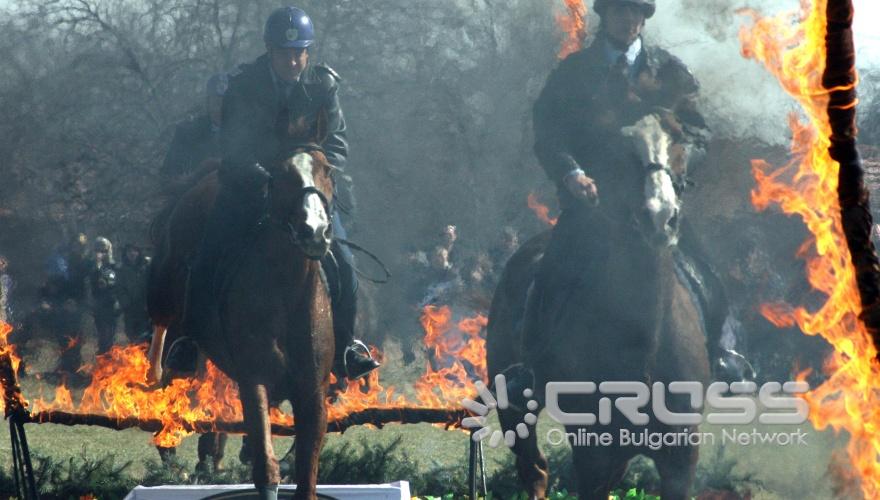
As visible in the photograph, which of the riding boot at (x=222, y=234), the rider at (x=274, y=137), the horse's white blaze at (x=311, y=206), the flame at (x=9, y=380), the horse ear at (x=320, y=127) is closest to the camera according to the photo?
the horse's white blaze at (x=311, y=206)

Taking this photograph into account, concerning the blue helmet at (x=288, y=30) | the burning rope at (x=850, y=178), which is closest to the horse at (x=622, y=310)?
the blue helmet at (x=288, y=30)

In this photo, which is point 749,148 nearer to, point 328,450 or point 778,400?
Answer: point 778,400

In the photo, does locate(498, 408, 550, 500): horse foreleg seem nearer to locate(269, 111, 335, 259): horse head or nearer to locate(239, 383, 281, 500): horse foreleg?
locate(239, 383, 281, 500): horse foreleg

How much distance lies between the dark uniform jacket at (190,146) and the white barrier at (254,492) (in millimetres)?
2340

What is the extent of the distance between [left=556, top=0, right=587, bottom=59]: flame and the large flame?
216 centimetres

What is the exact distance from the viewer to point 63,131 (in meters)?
9.79

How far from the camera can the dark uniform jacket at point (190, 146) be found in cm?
919

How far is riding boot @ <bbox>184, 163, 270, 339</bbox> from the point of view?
8.26 metres

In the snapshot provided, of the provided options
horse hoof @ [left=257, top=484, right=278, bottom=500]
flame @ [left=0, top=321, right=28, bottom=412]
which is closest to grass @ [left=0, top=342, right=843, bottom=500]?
flame @ [left=0, top=321, right=28, bottom=412]

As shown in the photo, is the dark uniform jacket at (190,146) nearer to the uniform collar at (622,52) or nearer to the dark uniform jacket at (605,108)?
the dark uniform jacket at (605,108)

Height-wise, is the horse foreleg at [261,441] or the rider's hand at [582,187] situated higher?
the rider's hand at [582,187]

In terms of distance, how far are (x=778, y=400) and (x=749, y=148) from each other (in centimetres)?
197

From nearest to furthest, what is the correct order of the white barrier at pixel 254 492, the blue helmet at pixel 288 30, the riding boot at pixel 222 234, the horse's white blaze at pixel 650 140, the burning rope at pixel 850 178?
the burning rope at pixel 850 178 → the horse's white blaze at pixel 650 140 → the riding boot at pixel 222 234 → the blue helmet at pixel 288 30 → the white barrier at pixel 254 492

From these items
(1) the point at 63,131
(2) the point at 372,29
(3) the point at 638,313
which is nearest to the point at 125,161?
(1) the point at 63,131
